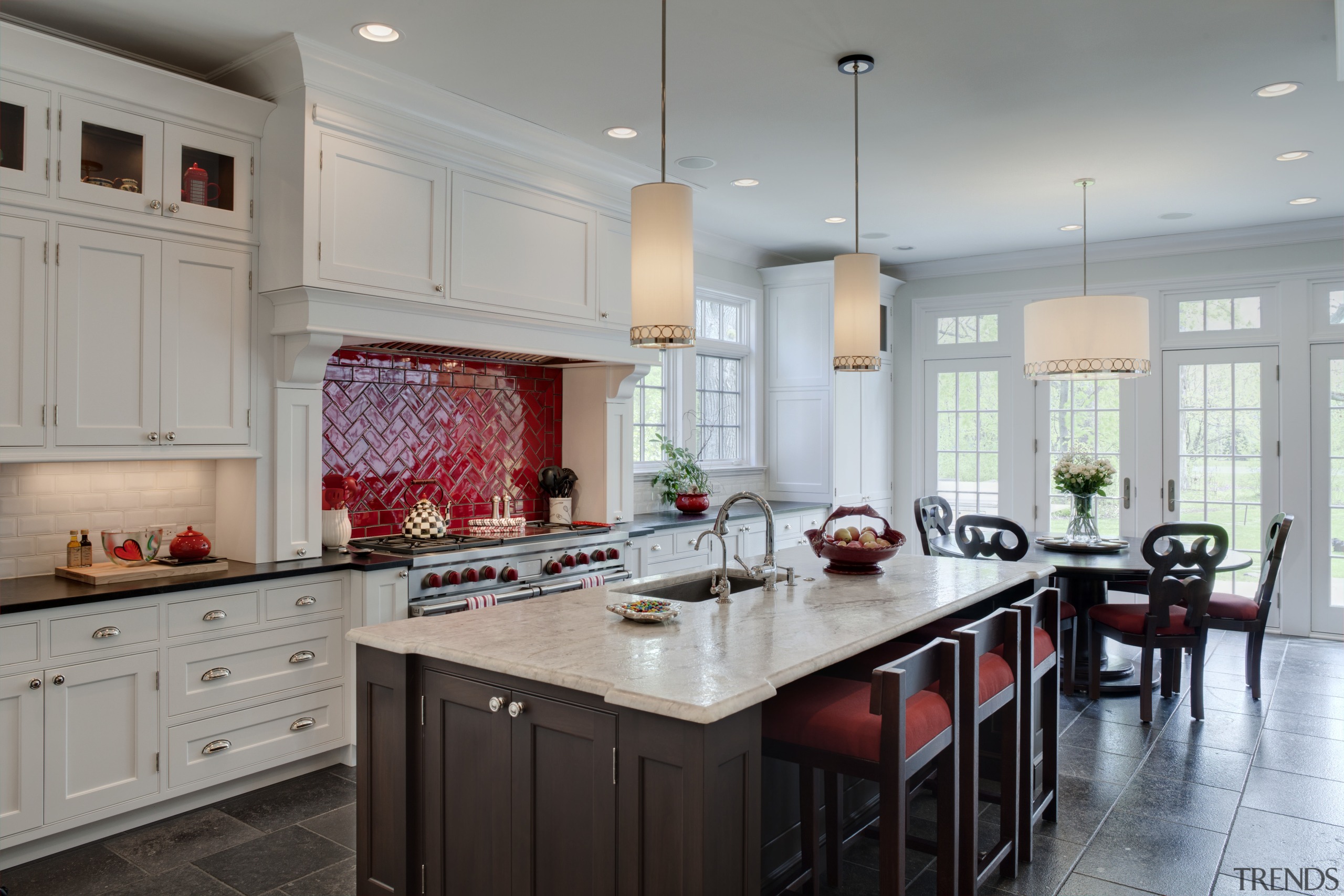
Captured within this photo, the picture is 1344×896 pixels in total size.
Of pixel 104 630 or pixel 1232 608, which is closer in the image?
pixel 104 630

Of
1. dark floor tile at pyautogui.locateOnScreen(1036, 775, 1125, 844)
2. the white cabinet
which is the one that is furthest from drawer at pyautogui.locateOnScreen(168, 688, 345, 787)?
dark floor tile at pyautogui.locateOnScreen(1036, 775, 1125, 844)

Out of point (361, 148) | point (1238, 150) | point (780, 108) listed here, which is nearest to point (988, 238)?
point (1238, 150)

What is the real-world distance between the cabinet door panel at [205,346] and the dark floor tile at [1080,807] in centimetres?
339

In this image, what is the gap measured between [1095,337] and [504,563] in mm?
3198

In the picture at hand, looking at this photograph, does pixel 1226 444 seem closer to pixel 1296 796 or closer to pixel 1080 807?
pixel 1296 796

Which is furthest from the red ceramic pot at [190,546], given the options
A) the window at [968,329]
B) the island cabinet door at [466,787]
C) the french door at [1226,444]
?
the french door at [1226,444]

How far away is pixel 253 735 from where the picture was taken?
11.3 ft

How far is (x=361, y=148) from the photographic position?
3656 millimetres

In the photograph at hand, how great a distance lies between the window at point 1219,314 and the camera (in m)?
6.35

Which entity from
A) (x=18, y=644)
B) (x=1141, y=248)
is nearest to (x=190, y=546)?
(x=18, y=644)

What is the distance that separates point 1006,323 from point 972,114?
346 centimetres

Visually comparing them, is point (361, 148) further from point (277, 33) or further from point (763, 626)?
point (763, 626)

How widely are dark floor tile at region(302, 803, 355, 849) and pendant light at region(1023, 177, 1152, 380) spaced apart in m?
3.96

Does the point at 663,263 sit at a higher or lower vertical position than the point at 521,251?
lower
